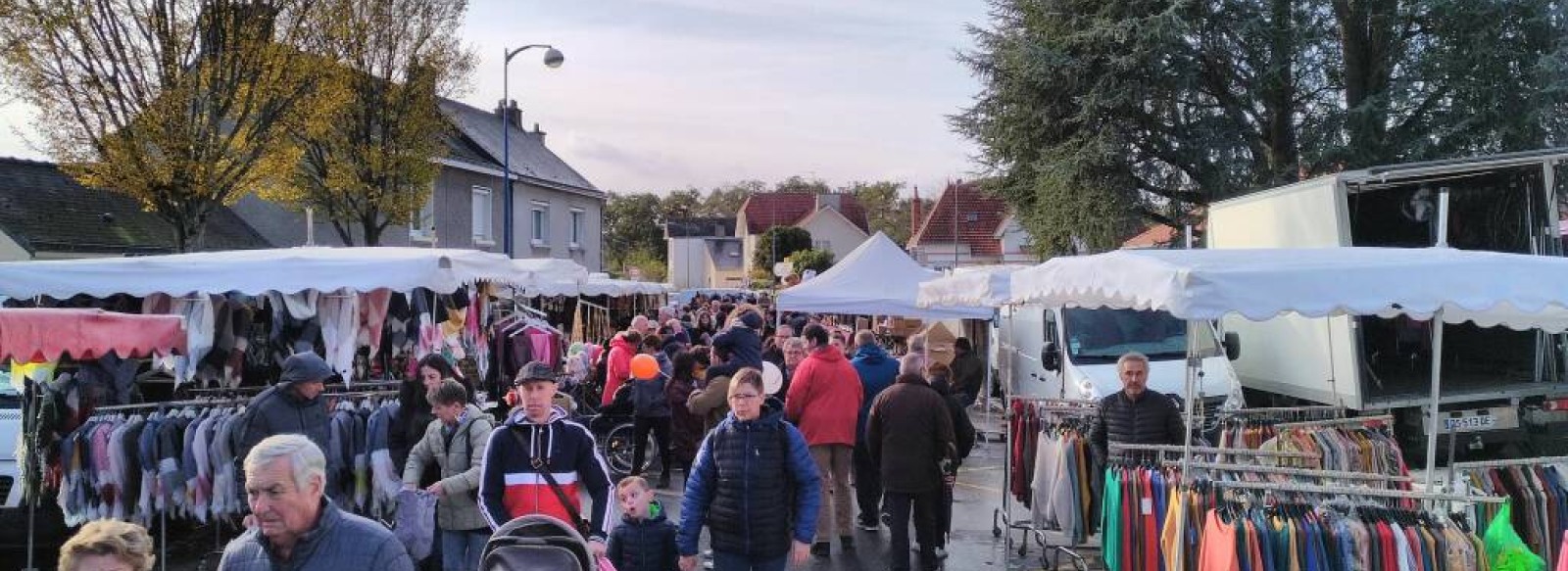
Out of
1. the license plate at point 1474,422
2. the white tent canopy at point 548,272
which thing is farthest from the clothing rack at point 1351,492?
the white tent canopy at point 548,272


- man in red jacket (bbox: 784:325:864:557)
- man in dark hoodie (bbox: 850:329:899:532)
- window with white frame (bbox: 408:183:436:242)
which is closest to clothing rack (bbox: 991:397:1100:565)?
man in dark hoodie (bbox: 850:329:899:532)

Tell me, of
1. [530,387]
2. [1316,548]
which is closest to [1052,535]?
[1316,548]

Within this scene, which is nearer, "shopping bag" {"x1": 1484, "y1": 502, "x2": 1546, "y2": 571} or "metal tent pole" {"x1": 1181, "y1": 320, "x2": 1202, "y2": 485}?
"shopping bag" {"x1": 1484, "y1": 502, "x2": 1546, "y2": 571}

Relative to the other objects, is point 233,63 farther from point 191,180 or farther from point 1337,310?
point 1337,310

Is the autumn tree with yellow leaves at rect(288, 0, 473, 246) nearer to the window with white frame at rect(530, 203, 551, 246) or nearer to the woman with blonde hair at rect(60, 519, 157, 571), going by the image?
the window with white frame at rect(530, 203, 551, 246)

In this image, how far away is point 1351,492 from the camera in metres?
5.25

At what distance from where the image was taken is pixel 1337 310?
530 cm

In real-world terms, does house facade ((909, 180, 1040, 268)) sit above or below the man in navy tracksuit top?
above

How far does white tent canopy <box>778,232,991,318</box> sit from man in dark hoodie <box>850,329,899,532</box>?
14.9 feet

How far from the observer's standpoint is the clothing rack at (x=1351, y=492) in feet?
16.6

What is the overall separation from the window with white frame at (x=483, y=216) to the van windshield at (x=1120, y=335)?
70.3ft

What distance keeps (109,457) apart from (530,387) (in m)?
4.43

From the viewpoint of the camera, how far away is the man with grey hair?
3.12m

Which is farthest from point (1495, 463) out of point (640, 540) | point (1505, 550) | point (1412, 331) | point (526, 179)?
point (526, 179)
